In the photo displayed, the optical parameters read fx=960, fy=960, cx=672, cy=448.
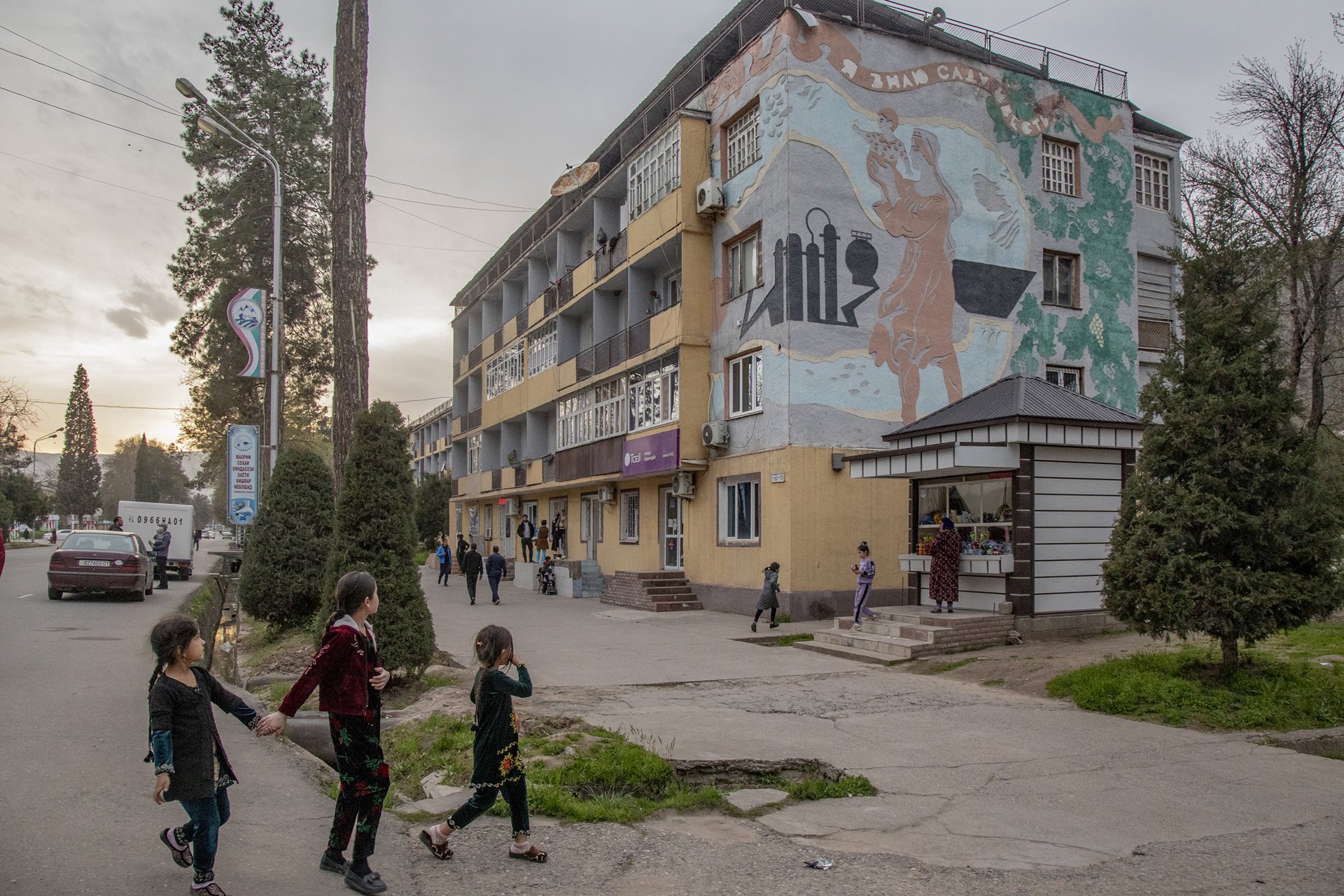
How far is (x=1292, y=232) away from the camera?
862 inches

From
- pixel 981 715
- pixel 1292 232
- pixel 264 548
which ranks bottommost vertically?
pixel 981 715

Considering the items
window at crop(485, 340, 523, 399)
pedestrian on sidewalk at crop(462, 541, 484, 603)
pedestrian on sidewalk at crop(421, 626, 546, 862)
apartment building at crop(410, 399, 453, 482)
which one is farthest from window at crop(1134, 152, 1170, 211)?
apartment building at crop(410, 399, 453, 482)

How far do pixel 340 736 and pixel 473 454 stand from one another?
41.3 meters

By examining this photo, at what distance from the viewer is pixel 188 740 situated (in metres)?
4.48

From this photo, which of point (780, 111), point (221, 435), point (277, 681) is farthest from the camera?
point (221, 435)

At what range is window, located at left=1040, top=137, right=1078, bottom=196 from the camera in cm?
2470

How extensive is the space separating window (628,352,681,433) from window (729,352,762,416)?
139cm

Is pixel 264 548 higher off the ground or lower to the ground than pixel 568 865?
higher

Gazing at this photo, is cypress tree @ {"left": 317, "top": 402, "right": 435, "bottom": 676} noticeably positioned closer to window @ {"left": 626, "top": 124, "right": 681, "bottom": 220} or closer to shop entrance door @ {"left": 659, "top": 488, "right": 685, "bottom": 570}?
shop entrance door @ {"left": 659, "top": 488, "right": 685, "bottom": 570}

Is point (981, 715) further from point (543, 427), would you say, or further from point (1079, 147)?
point (543, 427)

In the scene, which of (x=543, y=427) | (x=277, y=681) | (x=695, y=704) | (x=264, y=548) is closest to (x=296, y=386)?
(x=543, y=427)

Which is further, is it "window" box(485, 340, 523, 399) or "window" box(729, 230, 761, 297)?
"window" box(485, 340, 523, 399)

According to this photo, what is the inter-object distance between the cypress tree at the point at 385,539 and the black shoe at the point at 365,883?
18.4 feet

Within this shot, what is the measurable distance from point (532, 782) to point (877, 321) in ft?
55.0
